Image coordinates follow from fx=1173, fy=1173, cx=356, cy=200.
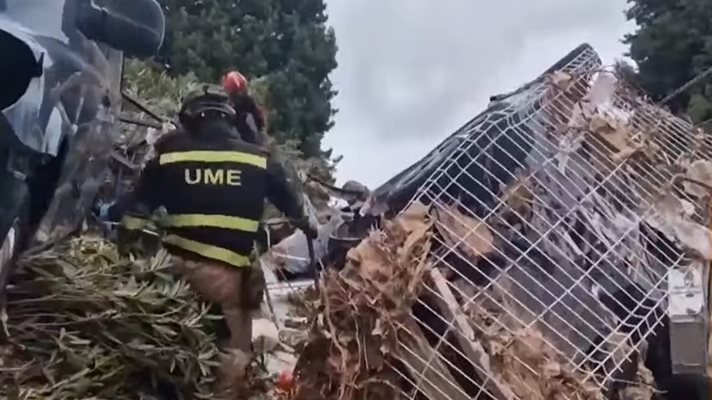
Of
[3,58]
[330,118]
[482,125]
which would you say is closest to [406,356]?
[482,125]

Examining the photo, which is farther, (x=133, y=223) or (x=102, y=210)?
(x=102, y=210)

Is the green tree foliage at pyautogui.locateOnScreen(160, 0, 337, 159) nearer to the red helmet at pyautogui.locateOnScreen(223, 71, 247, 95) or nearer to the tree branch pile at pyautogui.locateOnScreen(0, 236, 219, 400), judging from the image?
the red helmet at pyautogui.locateOnScreen(223, 71, 247, 95)

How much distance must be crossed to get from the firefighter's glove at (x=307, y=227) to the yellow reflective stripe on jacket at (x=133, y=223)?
2.11 feet

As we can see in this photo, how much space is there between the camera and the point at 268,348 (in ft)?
14.2

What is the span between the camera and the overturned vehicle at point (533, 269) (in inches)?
148

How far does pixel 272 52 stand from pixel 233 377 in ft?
40.4

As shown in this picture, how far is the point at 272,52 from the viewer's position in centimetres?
1588

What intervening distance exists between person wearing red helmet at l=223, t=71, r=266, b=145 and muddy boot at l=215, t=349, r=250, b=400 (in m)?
0.86

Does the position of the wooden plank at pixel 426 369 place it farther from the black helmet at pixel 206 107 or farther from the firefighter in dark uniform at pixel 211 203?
the black helmet at pixel 206 107

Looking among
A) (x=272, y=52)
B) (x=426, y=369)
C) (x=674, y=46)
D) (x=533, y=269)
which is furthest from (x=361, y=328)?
(x=272, y=52)

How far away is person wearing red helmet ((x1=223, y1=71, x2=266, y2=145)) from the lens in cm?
434

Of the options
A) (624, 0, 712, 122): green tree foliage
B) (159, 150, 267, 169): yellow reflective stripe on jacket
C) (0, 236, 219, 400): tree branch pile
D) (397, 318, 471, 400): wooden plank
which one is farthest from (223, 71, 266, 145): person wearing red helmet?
(624, 0, 712, 122): green tree foliage

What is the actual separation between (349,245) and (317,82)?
1176 cm

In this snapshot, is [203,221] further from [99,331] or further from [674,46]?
[674,46]
